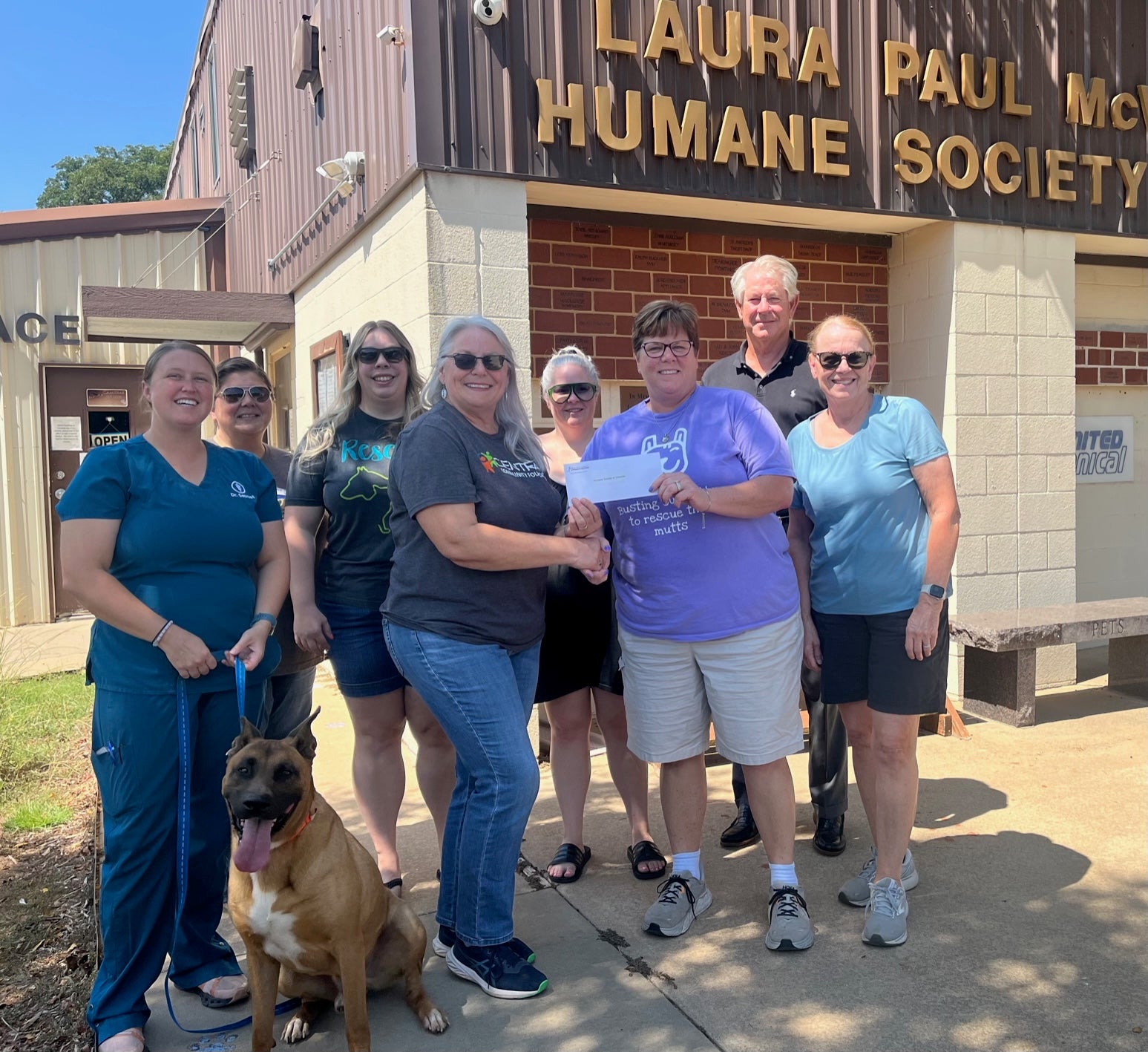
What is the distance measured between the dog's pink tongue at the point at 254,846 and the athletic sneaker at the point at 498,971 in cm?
86

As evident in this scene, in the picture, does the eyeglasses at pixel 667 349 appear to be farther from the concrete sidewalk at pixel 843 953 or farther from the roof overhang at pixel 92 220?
the roof overhang at pixel 92 220

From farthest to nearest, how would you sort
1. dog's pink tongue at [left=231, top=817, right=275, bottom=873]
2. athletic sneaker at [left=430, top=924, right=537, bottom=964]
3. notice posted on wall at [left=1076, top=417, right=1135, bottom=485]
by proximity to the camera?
notice posted on wall at [left=1076, top=417, right=1135, bottom=485] < athletic sneaker at [left=430, top=924, right=537, bottom=964] < dog's pink tongue at [left=231, top=817, right=275, bottom=873]

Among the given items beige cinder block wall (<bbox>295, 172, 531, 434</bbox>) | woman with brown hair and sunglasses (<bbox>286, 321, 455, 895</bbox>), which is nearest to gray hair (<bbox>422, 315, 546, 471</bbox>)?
woman with brown hair and sunglasses (<bbox>286, 321, 455, 895</bbox>)

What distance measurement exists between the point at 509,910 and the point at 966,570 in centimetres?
468

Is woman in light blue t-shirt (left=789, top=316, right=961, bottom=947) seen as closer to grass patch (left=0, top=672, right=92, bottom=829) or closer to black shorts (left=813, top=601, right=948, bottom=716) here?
black shorts (left=813, top=601, right=948, bottom=716)

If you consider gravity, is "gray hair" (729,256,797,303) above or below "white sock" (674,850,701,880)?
above

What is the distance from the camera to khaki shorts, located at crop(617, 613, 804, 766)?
332 centimetres

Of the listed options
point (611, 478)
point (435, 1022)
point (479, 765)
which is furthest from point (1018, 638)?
point (435, 1022)

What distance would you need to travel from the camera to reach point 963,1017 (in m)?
2.84

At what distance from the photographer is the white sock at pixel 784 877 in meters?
3.38

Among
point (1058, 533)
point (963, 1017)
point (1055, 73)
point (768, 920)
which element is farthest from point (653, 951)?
point (1055, 73)

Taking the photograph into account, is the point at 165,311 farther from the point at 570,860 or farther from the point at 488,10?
the point at 570,860

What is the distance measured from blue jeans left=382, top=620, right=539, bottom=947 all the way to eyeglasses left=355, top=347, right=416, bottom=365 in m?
1.00

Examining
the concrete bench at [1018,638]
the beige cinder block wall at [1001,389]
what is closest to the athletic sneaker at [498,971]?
the concrete bench at [1018,638]
